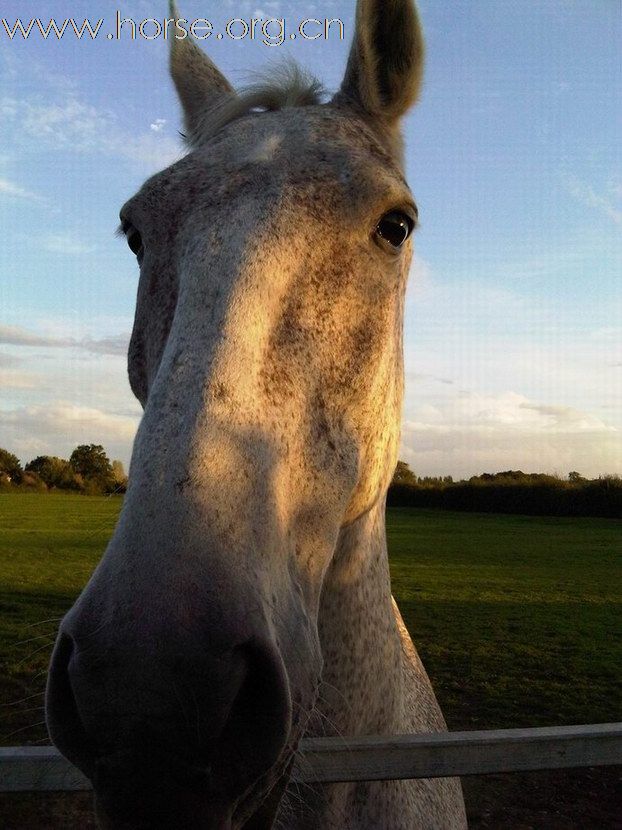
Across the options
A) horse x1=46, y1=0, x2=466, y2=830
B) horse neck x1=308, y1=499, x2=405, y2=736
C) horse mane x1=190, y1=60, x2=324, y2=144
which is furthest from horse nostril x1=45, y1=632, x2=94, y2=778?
horse mane x1=190, y1=60, x2=324, y2=144

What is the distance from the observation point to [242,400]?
1.65 m

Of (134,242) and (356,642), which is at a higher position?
(134,242)

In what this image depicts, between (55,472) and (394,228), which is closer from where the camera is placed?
(394,228)

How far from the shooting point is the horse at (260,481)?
1260 millimetres

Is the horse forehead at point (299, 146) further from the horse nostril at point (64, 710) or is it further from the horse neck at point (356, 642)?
the horse nostril at point (64, 710)

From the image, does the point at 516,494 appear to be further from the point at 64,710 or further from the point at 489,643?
the point at 64,710

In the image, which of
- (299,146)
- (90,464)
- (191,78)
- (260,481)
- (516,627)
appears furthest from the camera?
(90,464)

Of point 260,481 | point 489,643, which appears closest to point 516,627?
point 489,643

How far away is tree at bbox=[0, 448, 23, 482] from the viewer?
71.2 meters

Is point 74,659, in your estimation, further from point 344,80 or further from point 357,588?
point 344,80

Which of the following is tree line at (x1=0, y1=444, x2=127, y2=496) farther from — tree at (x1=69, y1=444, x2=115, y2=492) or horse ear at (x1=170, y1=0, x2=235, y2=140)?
horse ear at (x1=170, y1=0, x2=235, y2=140)

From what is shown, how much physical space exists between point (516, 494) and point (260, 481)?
57.0 meters

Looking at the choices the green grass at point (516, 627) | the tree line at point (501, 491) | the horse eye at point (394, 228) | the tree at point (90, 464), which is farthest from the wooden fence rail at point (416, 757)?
the tree at point (90, 464)

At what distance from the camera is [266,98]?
269 centimetres
